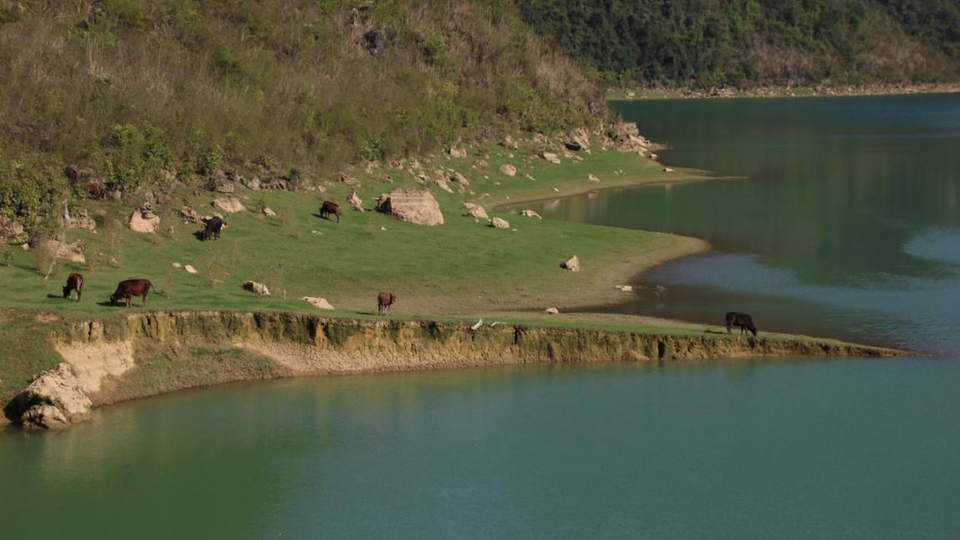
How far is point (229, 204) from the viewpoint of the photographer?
48344 mm

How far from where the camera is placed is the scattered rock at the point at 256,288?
3869cm

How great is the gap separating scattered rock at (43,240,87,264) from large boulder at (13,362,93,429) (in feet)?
27.4

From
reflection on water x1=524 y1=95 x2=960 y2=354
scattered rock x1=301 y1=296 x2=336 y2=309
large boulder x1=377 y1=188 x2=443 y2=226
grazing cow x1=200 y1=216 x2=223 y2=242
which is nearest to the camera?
scattered rock x1=301 y1=296 x2=336 y2=309

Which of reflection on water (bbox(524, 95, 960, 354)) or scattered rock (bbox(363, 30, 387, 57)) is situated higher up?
scattered rock (bbox(363, 30, 387, 57))

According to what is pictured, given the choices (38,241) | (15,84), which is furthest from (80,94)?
(38,241)

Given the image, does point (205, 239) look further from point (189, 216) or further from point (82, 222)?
point (82, 222)

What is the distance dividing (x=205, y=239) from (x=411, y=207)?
40.0 feet

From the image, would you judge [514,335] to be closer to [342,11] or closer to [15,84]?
[15,84]

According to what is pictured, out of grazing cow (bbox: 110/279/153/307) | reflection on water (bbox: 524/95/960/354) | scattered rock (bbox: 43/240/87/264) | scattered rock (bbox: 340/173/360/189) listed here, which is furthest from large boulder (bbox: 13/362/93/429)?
scattered rock (bbox: 340/173/360/189)

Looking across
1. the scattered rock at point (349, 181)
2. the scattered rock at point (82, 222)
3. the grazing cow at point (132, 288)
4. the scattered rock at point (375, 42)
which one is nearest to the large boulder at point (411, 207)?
the scattered rock at point (349, 181)

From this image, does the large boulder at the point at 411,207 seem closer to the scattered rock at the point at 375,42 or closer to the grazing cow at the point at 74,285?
the grazing cow at the point at 74,285

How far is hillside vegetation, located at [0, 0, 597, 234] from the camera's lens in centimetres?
4828

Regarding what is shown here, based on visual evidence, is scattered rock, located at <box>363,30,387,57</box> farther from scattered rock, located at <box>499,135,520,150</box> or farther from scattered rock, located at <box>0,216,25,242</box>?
scattered rock, located at <box>0,216,25,242</box>

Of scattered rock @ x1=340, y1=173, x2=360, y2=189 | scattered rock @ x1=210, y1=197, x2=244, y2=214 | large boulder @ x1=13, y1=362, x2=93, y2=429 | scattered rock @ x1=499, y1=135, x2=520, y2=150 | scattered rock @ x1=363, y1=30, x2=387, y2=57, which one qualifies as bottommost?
large boulder @ x1=13, y1=362, x2=93, y2=429
